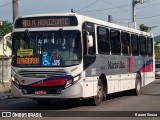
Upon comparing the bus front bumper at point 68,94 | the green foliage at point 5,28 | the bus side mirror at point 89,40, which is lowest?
the bus front bumper at point 68,94

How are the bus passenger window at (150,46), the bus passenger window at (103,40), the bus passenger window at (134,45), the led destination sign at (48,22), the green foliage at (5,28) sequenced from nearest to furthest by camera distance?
1. the led destination sign at (48,22)
2. the bus passenger window at (103,40)
3. the bus passenger window at (134,45)
4. the bus passenger window at (150,46)
5. the green foliage at (5,28)

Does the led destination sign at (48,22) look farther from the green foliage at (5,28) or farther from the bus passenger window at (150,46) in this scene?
the green foliage at (5,28)

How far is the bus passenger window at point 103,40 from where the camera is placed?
16625 millimetres

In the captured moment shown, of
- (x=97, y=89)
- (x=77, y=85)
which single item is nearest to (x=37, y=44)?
(x=77, y=85)

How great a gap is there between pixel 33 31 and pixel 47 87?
1941 mm

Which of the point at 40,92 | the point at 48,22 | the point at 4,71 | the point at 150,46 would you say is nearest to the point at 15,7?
the point at 4,71

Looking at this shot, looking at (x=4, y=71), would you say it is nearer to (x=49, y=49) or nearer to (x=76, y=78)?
(x=49, y=49)

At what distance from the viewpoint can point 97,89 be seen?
1628 cm

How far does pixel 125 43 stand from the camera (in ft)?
64.6

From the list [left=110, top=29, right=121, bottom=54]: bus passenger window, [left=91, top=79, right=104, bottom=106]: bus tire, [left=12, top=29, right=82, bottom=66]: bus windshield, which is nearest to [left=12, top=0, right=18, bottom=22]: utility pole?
[left=110, top=29, right=121, bottom=54]: bus passenger window

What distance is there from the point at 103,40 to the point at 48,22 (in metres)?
2.71

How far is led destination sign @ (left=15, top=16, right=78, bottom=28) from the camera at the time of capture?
15016 mm

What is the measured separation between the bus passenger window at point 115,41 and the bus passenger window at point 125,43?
588 mm

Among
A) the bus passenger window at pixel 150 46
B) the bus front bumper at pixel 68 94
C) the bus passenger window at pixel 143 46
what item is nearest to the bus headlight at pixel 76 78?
the bus front bumper at pixel 68 94
